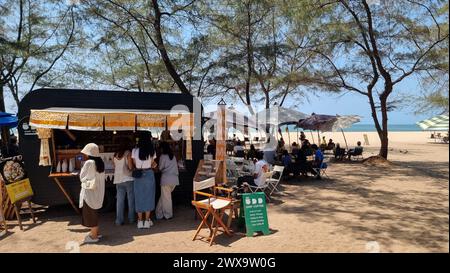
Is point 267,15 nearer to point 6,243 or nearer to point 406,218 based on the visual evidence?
point 406,218

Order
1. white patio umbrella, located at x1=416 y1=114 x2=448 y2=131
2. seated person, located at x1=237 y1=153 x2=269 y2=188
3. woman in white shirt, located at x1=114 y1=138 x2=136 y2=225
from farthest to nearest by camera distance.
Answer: seated person, located at x1=237 y1=153 x2=269 y2=188 → woman in white shirt, located at x1=114 y1=138 x2=136 y2=225 → white patio umbrella, located at x1=416 y1=114 x2=448 y2=131

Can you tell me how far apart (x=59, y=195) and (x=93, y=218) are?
7.29ft

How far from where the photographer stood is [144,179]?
6.65 meters

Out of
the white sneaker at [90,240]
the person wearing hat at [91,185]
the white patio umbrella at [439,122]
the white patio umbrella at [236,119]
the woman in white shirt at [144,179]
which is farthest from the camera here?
the white patio umbrella at [236,119]

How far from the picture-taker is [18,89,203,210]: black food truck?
7074 mm

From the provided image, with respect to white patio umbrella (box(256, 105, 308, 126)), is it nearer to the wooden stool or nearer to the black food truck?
the black food truck

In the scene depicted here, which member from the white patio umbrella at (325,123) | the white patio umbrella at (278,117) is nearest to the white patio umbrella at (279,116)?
the white patio umbrella at (278,117)

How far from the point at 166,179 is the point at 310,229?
2.99 m

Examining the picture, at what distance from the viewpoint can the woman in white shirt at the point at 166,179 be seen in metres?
7.14

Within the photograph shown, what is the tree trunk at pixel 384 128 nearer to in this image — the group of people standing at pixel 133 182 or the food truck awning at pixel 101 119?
the food truck awning at pixel 101 119

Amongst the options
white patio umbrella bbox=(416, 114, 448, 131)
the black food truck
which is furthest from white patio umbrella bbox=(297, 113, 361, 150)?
the black food truck

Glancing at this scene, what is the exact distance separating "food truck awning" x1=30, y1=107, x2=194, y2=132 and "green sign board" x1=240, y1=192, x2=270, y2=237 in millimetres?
2458

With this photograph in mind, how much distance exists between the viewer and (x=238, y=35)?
52.6 feet

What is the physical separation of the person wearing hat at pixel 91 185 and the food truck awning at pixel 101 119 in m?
1.45
